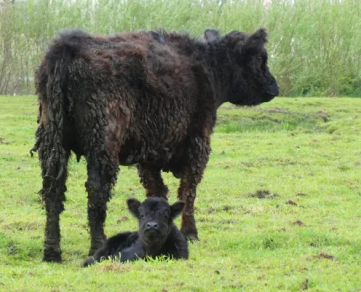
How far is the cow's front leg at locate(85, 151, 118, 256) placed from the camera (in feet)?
25.2

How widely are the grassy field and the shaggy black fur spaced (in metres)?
0.83

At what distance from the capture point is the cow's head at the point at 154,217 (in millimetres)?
7551

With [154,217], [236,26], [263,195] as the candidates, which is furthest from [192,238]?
[236,26]

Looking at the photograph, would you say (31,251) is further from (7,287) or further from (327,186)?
(327,186)

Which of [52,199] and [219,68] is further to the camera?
[219,68]

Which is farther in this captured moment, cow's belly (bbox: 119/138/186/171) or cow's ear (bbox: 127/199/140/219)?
cow's belly (bbox: 119/138/186/171)

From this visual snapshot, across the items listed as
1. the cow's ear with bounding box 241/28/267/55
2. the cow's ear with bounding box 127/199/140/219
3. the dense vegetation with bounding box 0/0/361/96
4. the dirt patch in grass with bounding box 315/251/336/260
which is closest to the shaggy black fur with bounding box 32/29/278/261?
the cow's ear with bounding box 127/199/140/219

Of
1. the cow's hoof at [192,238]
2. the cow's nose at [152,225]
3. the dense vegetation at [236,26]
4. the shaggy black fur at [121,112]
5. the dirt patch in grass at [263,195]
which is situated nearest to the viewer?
the cow's nose at [152,225]

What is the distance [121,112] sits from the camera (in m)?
7.90

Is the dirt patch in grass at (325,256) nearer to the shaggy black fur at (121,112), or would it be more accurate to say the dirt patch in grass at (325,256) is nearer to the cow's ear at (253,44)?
the shaggy black fur at (121,112)

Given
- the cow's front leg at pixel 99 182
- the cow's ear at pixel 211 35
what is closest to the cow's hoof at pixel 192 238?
the cow's front leg at pixel 99 182

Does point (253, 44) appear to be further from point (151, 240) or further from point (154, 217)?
point (151, 240)

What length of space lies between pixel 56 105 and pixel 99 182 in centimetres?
98

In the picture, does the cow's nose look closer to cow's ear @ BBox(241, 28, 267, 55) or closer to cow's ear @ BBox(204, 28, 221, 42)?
cow's ear @ BBox(204, 28, 221, 42)
